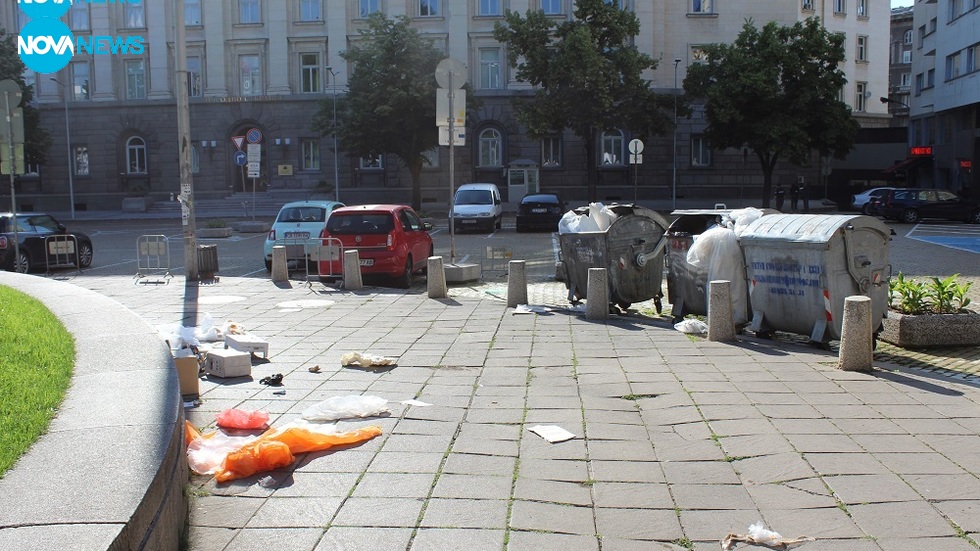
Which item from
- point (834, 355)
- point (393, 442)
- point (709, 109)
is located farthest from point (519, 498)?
point (709, 109)

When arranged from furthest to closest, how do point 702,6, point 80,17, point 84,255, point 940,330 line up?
point 80,17
point 702,6
point 84,255
point 940,330

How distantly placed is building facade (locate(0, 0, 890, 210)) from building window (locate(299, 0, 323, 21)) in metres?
0.11

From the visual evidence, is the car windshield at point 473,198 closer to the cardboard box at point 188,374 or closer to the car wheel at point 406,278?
the car wheel at point 406,278

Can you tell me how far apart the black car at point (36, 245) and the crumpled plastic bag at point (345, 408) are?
47.5 feet

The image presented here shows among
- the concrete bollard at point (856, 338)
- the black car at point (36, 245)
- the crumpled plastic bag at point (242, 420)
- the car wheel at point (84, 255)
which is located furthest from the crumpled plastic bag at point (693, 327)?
the car wheel at point (84, 255)

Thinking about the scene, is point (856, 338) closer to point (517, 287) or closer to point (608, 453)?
point (608, 453)

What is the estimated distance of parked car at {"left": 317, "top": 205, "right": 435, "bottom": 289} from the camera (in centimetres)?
1666

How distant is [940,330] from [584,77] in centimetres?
3048

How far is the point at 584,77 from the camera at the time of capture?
38969 millimetres

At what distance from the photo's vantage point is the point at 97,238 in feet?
108

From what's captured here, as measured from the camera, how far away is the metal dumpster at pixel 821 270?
952 centimetres

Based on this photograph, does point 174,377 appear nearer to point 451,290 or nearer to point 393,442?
point 393,442

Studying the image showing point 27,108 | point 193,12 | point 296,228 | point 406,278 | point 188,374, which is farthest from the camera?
point 193,12

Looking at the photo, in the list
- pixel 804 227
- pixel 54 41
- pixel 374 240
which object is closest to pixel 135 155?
pixel 54 41
